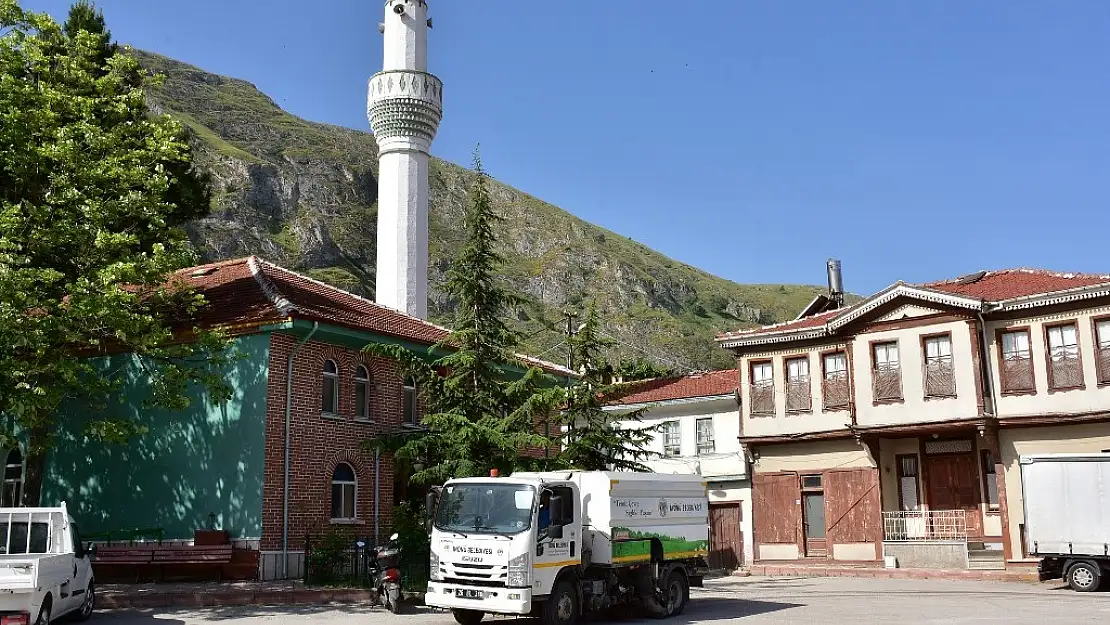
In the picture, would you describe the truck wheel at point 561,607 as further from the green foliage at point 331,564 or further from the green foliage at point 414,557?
the green foliage at point 331,564

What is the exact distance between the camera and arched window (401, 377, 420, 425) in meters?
26.7

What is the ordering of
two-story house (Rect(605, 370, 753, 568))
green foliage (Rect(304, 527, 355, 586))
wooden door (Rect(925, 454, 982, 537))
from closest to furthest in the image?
green foliage (Rect(304, 527, 355, 586)), wooden door (Rect(925, 454, 982, 537)), two-story house (Rect(605, 370, 753, 568))

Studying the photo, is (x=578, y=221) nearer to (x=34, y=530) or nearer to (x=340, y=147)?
(x=340, y=147)

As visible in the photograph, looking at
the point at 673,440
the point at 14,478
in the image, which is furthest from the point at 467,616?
the point at 673,440

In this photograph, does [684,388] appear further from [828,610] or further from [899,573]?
[828,610]

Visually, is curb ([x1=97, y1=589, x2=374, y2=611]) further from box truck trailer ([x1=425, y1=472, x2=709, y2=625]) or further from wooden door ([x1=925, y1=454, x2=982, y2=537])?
wooden door ([x1=925, y1=454, x2=982, y2=537])

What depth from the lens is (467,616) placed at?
50.4 feet

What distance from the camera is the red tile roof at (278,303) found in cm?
2277

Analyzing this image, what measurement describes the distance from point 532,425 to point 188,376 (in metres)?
7.12

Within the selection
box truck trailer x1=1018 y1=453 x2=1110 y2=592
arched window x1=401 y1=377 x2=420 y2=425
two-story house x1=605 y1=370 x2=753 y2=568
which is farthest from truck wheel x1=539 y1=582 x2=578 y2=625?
two-story house x1=605 y1=370 x2=753 y2=568

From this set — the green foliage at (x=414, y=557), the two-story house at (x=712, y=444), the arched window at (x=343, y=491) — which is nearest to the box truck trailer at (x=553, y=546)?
the green foliage at (x=414, y=557)

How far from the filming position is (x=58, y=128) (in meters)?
19.0

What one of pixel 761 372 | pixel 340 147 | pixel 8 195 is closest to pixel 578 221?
pixel 340 147

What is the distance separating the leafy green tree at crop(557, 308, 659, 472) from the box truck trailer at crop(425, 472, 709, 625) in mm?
5447
